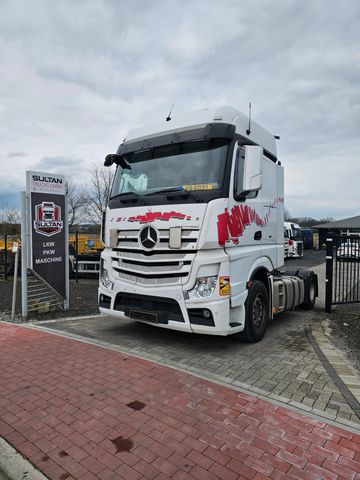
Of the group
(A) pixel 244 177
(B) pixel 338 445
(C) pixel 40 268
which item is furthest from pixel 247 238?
(C) pixel 40 268

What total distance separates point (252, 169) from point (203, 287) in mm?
1847

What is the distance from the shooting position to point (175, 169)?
5418 millimetres

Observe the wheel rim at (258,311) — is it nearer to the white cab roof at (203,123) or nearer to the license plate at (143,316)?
the license plate at (143,316)

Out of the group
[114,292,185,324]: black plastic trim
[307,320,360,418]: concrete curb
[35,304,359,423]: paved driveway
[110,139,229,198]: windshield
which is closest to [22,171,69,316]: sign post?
[35,304,359,423]: paved driveway

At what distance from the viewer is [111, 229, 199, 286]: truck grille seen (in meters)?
5.01

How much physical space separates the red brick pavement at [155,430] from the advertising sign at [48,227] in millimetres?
3540

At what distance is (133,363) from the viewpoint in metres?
4.83

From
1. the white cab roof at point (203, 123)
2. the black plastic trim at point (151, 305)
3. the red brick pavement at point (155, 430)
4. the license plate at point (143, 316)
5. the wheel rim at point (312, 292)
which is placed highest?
the white cab roof at point (203, 123)

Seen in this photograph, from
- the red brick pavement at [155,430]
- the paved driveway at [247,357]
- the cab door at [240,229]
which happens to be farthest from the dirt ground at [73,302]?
the cab door at [240,229]

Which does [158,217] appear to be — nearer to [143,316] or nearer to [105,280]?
[143,316]

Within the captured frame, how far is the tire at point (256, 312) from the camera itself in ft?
18.3

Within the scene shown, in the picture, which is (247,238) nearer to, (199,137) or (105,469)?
(199,137)

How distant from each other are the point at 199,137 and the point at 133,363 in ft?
11.0

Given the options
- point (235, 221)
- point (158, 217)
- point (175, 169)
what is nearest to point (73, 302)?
point (158, 217)
